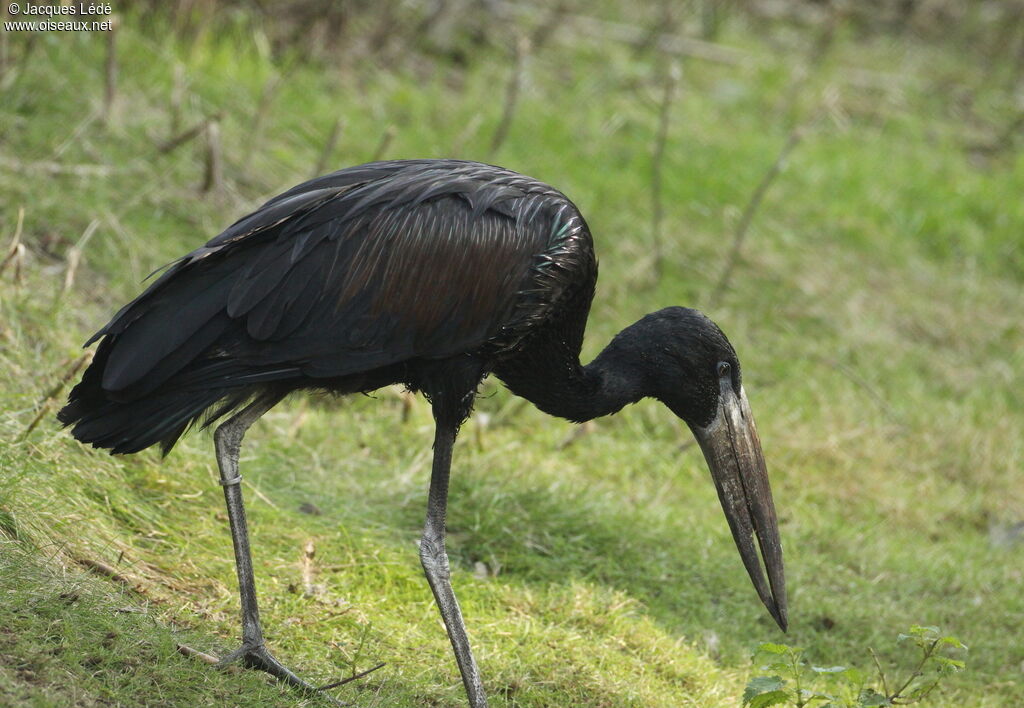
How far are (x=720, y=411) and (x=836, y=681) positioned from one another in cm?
109

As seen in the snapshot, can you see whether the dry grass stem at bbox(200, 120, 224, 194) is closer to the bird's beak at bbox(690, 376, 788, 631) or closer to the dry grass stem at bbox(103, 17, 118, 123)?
the dry grass stem at bbox(103, 17, 118, 123)

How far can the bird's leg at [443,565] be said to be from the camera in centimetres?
395

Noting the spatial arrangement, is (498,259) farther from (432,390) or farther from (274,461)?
(274,461)

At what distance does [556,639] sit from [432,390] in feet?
3.57

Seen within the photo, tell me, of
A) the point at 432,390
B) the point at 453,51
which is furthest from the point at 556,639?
the point at 453,51

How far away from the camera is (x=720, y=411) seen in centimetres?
452

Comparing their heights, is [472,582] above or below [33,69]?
below

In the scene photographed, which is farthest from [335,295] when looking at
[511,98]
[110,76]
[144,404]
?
[511,98]

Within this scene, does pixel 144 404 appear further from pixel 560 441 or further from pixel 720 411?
pixel 560 441

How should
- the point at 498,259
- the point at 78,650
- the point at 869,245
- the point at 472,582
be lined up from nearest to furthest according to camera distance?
the point at 78,650 → the point at 498,259 → the point at 472,582 → the point at 869,245

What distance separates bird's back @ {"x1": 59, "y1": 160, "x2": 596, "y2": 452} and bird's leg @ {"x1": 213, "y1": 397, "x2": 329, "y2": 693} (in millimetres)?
96

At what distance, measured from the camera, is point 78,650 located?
11.8ft

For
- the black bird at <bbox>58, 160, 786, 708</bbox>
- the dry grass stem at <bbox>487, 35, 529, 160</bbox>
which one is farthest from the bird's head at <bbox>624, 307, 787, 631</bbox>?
the dry grass stem at <bbox>487, 35, 529, 160</bbox>

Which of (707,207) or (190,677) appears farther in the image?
(707,207)
